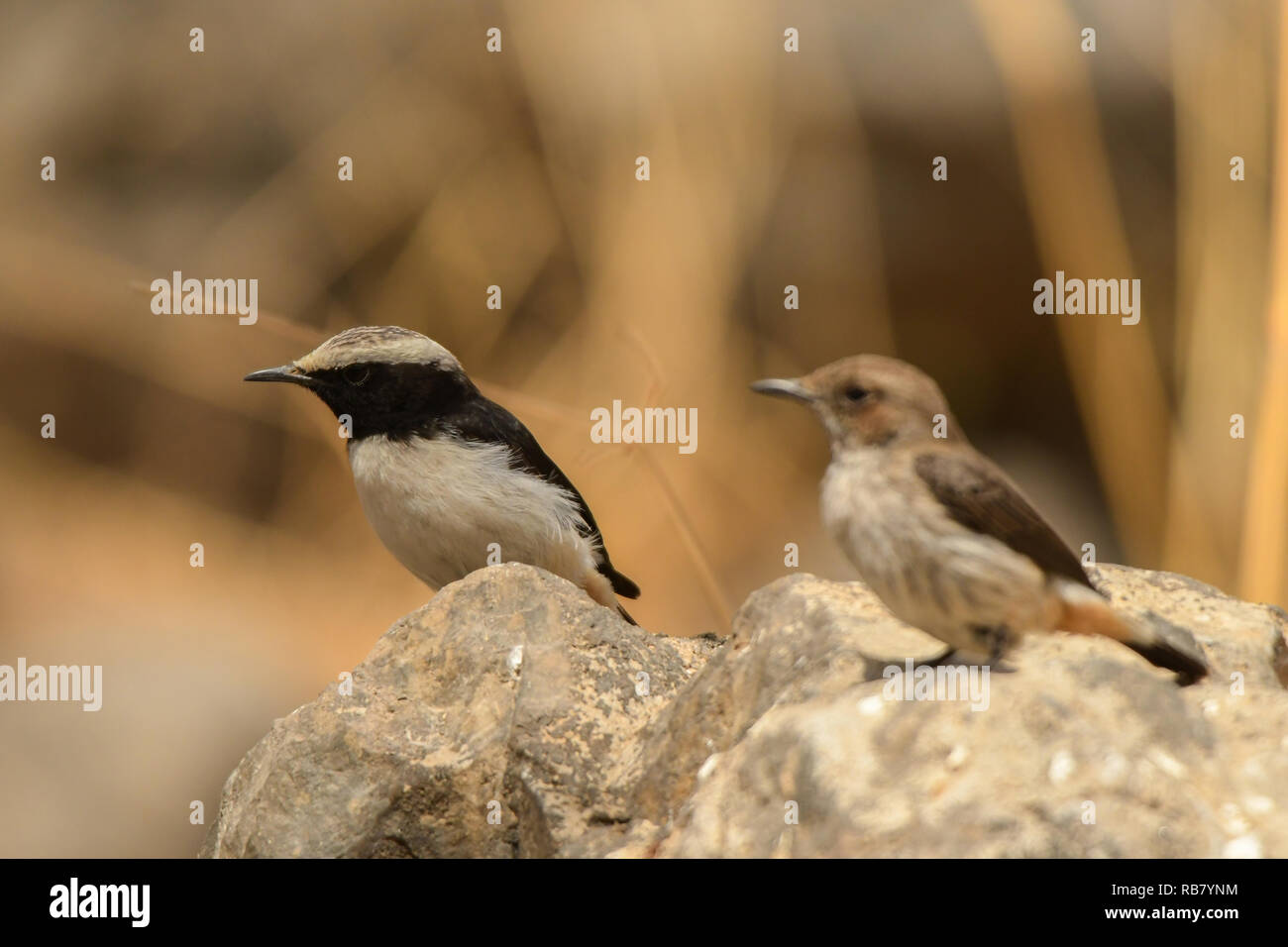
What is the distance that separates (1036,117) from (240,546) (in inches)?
254

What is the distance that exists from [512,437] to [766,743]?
9.93 ft

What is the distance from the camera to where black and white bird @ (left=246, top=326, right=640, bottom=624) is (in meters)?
5.97

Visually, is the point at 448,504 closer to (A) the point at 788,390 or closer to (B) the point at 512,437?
(B) the point at 512,437

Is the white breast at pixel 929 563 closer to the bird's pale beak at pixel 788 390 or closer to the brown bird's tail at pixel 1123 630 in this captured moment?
the brown bird's tail at pixel 1123 630

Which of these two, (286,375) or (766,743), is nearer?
(766,743)

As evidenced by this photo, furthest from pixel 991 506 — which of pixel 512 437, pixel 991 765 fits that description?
pixel 512 437

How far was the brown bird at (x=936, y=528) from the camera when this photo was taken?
12.0 feet

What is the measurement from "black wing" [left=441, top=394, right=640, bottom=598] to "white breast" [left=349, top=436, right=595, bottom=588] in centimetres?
7

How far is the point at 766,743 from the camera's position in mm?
3566

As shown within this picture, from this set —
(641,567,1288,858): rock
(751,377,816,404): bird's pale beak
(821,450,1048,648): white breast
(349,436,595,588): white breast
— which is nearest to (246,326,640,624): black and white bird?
(349,436,595,588): white breast

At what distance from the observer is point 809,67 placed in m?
9.94

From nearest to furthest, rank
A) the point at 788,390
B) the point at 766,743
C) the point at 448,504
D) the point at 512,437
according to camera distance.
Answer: the point at 766,743, the point at 788,390, the point at 448,504, the point at 512,437

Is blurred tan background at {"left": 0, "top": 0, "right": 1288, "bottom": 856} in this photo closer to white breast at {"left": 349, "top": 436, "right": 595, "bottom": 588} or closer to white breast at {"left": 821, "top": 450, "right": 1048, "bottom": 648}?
white breast at {"left": 349, "top": 436, "right": 595, "bottom": 588}

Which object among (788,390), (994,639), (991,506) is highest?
(788,390)
